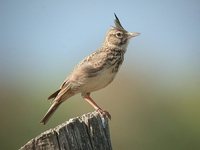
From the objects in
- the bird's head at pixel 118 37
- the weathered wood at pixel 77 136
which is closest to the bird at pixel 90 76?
the bird's head at pixel 118 37

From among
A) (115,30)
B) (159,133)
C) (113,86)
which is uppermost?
(115,30)

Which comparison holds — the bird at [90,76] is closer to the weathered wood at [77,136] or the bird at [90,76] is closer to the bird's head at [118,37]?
the bird's head at [118,37]

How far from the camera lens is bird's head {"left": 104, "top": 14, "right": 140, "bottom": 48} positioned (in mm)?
9805

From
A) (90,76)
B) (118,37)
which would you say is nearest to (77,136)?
(90,76)

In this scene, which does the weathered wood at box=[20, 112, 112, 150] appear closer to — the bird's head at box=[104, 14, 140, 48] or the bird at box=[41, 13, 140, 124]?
the bird at box=[41, 13, 140, 124]

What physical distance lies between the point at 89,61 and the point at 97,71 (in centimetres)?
25

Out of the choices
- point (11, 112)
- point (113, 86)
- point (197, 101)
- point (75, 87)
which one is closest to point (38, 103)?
point (11, 112)

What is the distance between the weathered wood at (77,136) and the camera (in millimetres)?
5449

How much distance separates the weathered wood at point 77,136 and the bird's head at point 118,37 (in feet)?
12.4

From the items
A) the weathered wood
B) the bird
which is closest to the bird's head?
the bird

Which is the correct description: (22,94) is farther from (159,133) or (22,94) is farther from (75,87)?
(75,87)

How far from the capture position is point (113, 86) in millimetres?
14633

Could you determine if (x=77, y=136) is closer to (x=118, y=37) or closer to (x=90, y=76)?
(x=90, y=76)

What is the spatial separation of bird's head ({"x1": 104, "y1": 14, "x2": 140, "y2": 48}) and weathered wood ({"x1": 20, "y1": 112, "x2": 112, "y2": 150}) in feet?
12.4
